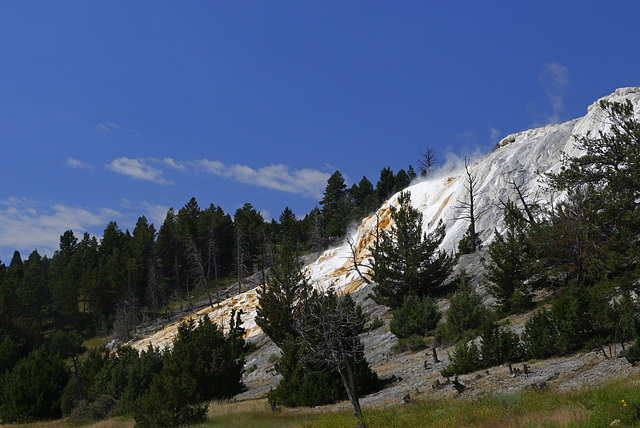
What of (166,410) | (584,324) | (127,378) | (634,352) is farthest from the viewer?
(127,378)

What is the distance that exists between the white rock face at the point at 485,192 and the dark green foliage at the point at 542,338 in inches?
948

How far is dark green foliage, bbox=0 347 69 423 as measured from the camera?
1293 inches

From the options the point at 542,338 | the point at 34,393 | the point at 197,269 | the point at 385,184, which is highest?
the point at 385,184

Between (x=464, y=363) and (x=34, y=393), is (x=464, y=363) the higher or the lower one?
the lower one

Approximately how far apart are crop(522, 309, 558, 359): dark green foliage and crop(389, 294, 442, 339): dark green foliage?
34.9ft

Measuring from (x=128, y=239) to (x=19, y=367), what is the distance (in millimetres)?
73748

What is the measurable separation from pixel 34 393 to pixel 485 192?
45132 millimetres

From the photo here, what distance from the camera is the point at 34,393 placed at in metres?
33.2

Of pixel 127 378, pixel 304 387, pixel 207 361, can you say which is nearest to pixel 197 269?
pixel 127 378

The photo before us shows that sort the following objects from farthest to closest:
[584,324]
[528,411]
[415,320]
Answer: [415,320]
[584,324]
[528,411]

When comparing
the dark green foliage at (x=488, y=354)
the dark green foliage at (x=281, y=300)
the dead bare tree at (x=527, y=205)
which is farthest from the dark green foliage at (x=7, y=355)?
the dead bare tree at (x=527, y=205)

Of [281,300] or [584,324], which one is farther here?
[281,300]

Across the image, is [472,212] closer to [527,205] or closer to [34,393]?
[527,205]

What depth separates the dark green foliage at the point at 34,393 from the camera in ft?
108
